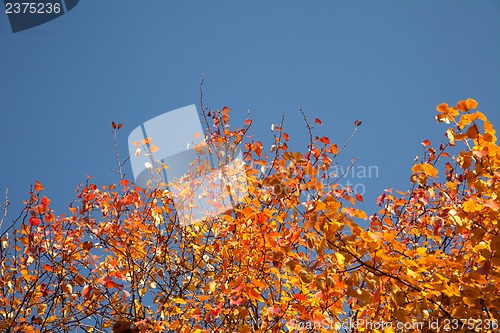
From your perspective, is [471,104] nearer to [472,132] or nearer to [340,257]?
[472,132]

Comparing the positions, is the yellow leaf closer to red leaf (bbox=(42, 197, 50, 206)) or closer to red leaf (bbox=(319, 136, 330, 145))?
red leaf (bbox=(319, 136, 330, 145))

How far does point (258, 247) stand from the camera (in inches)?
183

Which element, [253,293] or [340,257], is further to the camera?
[253,293]

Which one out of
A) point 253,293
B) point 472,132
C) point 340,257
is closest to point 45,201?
point 253,293

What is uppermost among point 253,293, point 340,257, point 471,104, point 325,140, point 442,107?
point 325,140

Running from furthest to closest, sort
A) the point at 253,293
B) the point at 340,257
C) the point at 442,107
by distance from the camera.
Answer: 1. the point at 253,293
2. the point at 442,107
3. the point at 340,257

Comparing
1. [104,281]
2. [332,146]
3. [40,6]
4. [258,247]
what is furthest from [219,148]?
[40,6]

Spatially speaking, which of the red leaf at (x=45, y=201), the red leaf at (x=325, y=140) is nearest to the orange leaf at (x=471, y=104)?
the red leaf at (x=325, y=140)

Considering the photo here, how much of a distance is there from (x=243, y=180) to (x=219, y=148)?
2.41 feet

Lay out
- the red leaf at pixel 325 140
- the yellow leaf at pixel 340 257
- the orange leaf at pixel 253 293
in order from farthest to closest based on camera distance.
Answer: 1. the red leaf at pixel 325 140
2. the orange leaf at pixel 253 293
3. the yellow leaf at pixel 340 257

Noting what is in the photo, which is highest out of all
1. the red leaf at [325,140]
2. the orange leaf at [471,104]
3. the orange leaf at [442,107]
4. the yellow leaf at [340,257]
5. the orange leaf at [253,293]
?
the red leaf at [325,140]

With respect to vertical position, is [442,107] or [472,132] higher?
[442,107]

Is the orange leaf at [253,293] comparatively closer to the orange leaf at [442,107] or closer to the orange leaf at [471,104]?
the orange leaf at [442,107]

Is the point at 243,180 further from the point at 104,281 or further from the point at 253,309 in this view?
the point at 104,281
